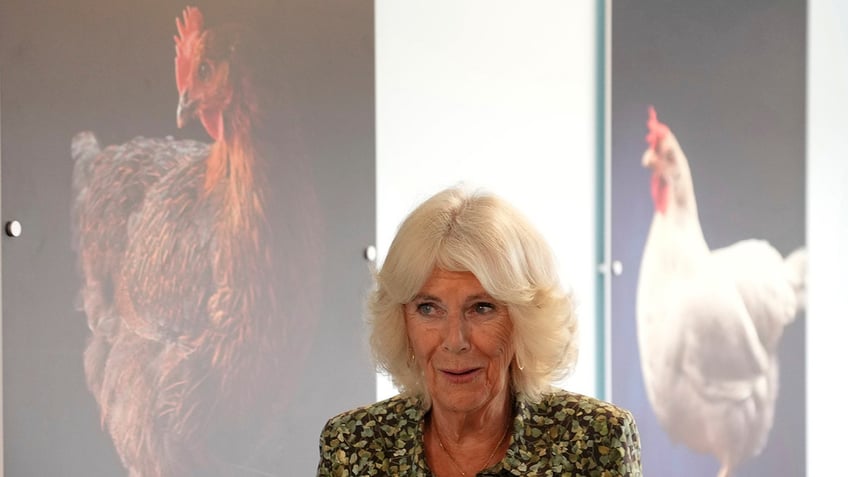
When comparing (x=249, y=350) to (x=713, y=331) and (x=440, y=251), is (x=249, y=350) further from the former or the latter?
(x=713, y=331)

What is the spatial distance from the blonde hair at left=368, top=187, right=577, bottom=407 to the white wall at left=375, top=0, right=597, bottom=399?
1144mm

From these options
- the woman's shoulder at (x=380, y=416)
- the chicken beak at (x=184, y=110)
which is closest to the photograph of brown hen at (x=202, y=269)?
the chicken beak at (x=184, y=110)

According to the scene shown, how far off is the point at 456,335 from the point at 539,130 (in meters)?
1.90

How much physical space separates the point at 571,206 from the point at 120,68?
1837 mm

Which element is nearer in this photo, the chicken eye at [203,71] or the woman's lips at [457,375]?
the woman's lips at [457,375]

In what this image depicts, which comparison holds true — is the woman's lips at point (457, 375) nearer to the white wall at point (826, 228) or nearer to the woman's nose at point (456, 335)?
the woman's nose at point (456, 335)

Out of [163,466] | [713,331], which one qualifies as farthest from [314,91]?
[713,331]

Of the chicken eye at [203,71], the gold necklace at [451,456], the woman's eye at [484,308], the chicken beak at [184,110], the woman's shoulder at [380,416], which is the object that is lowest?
the gold necklace at [451,456]

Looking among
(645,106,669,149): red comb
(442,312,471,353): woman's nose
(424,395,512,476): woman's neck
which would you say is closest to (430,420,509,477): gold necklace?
(424,395,512,476): woman's neck

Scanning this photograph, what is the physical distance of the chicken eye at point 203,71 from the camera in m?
2.81

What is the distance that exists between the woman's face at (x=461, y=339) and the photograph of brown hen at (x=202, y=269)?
2.70ft

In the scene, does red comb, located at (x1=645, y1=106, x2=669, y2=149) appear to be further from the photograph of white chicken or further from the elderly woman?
the elderly woman

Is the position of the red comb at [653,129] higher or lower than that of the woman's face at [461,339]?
higher

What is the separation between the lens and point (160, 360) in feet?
8.97
